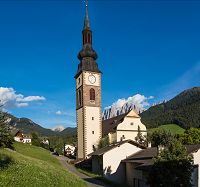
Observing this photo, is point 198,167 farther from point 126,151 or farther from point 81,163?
point 81,163

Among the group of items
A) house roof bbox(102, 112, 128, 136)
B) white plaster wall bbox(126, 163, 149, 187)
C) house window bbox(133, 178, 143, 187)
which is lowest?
house window bbox(133, 178, 143, 187)

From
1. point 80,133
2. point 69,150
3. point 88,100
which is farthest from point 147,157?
point 69,150

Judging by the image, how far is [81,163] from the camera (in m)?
65.1

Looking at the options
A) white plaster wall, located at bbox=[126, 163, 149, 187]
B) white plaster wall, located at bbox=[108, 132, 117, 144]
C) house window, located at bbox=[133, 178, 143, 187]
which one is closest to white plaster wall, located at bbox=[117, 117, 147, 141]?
white plaster wall, located at bbox=[108, 132, 117, 144]

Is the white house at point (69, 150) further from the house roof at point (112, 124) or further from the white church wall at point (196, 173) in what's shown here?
the white church wall at point (196, 173)

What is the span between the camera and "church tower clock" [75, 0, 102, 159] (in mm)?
69688

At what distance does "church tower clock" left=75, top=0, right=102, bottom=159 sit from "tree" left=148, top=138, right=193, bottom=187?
4140 cm

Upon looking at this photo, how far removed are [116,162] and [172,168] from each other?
22.8 meters

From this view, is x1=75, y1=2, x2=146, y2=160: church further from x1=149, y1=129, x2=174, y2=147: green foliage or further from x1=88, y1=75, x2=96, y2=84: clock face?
x1=149, y1=129, x2=174, y2=147: green foliage

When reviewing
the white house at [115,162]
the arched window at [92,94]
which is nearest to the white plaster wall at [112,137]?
the arched window at [92,94]

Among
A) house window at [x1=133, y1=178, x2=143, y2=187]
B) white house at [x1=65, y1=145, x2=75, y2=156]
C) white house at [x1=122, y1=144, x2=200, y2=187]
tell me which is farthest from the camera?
white house at [x1=65, y1=145, x2=75, y2=156]

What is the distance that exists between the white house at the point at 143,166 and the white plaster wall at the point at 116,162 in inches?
39.6

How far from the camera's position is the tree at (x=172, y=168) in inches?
1066

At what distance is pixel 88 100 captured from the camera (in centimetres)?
7169
